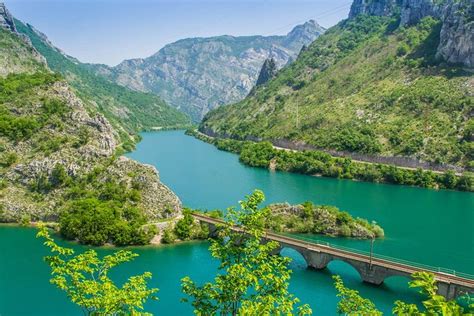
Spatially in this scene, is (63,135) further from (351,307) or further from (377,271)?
(351,307)

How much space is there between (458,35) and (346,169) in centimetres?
6950

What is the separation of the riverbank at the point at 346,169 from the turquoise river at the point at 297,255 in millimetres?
3947

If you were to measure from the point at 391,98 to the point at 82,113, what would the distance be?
11154 centimetres

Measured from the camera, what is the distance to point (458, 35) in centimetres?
16688

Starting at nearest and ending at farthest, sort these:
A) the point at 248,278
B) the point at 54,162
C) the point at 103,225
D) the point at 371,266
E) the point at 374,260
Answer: the point at 248,278
the point at 371,266
the point at 374,260
the point at 103,225
the point at 54,162

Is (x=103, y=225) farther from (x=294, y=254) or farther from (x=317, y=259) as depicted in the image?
(x=317, y=259)

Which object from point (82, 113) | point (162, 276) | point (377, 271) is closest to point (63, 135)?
point (82, 113)

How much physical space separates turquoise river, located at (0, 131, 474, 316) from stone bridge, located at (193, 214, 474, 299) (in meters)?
1.51

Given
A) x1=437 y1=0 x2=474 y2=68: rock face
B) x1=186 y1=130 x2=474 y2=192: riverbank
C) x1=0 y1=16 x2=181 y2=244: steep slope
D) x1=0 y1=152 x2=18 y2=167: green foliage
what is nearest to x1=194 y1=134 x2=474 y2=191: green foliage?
x1=186 y1=130 x2=474 y2=192: riverbank

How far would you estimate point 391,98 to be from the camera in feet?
562

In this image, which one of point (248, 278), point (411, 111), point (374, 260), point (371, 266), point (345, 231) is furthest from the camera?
point (411, 111)

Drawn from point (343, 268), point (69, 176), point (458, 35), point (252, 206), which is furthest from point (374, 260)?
point (458, 35)

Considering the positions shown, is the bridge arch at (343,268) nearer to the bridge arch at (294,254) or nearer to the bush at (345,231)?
the bridge arch at (294,254)

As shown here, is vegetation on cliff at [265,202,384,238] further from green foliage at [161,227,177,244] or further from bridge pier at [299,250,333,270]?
green foliage at [161,227,177,244]
